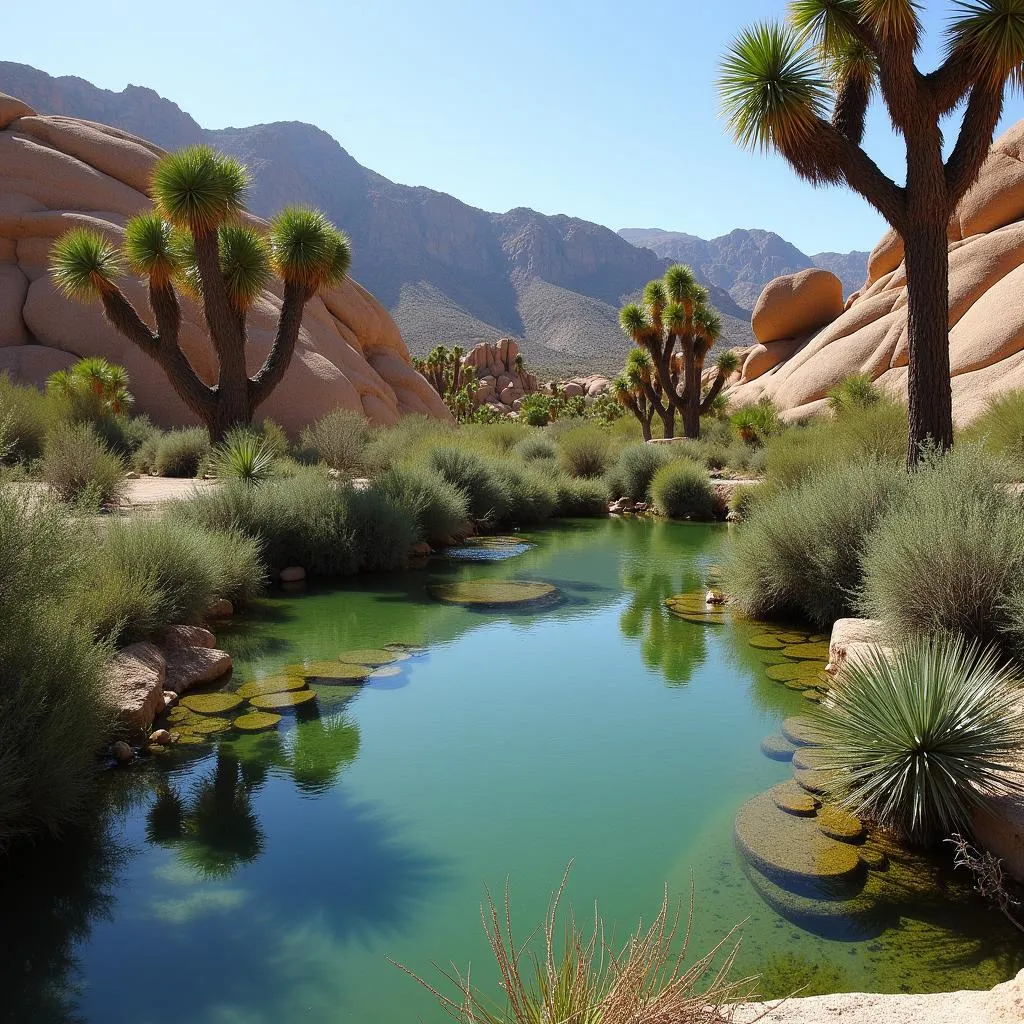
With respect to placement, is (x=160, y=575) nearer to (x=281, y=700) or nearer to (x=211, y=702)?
(x=211, y=702)

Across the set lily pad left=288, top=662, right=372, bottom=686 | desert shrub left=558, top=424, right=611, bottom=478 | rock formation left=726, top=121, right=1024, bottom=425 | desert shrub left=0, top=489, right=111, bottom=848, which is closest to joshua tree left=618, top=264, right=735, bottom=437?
rock formation left=726, top=121, right=1024, bottom=425

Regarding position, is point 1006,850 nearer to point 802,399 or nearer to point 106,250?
point 106,250

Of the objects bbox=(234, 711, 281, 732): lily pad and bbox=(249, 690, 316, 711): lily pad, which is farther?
bbox=(249, 690, 316, 711): lily pad

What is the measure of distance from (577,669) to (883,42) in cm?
768

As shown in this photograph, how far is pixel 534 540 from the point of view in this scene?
1575cm

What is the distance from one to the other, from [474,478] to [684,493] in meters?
4.97

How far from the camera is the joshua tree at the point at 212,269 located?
14.7m

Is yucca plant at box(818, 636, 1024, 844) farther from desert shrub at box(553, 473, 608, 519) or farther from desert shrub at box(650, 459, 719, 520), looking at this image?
desert shrub at box(553, 473, 608, 519)

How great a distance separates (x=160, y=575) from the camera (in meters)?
7.71

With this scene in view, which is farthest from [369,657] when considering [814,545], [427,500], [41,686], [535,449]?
[535,449]

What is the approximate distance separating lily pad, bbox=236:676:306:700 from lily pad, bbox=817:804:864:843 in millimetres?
4205

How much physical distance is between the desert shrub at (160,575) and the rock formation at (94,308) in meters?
13.8

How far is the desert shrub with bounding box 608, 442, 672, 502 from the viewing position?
20.6m

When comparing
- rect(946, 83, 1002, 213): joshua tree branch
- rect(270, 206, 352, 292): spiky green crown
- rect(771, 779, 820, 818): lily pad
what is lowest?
rect(771, 779, 820, 818): lily pad
